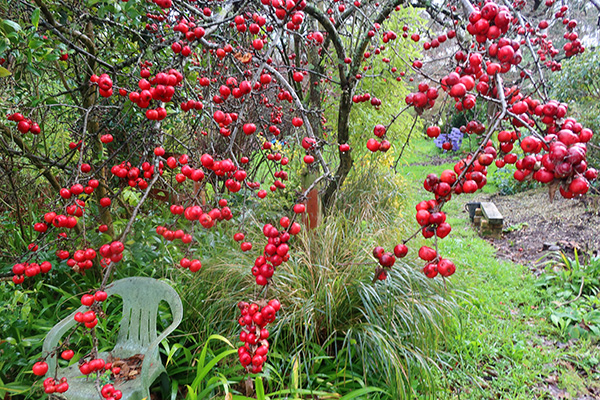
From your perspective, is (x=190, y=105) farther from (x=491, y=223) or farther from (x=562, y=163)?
(x=491, y=223)

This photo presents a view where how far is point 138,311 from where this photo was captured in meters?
2.07

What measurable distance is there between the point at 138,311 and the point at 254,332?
1.43 metres

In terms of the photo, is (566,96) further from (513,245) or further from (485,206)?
(513,245)

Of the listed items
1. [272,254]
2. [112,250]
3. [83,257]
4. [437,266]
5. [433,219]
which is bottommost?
[83,257]

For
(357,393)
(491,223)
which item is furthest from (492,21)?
(491,223)

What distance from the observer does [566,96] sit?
5078 millimetres

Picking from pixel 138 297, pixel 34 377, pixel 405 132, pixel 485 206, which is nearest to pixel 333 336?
pixel 138 297

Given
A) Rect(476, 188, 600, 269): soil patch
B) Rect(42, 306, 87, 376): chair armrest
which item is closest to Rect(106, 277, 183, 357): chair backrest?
Rect(42, 306, 87, 376): chair armrest

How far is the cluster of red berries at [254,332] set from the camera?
89cm

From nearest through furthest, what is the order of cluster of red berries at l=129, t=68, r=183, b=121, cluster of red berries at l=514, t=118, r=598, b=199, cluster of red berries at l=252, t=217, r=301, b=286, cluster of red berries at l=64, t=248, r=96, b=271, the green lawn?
cluster of red berries at l=514, t=118, r=598, b=199 → cluster of red berries at l=252, t=217, r=301, b=286 → cluster of red berries at l=129, t=68, r=183, b=121 → cluster of red berries at l=64, t=248, r=96, b=271 → the green lawn

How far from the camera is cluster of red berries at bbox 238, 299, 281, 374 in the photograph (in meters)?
0.89

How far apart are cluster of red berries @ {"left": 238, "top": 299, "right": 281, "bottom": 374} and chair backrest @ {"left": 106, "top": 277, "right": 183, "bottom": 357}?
122 cm

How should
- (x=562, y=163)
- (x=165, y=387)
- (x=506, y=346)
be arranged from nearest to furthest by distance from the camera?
1. (x=562, y=163)
2. (x=165, y=387)
3. (x=506, y=346)

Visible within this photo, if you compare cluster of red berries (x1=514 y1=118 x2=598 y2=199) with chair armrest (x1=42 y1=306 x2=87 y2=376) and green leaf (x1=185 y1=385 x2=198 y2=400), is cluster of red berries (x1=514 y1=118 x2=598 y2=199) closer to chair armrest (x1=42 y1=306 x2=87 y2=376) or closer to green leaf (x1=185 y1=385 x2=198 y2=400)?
green leaf (x1=185 y1=385 x2=198 y2=400)
